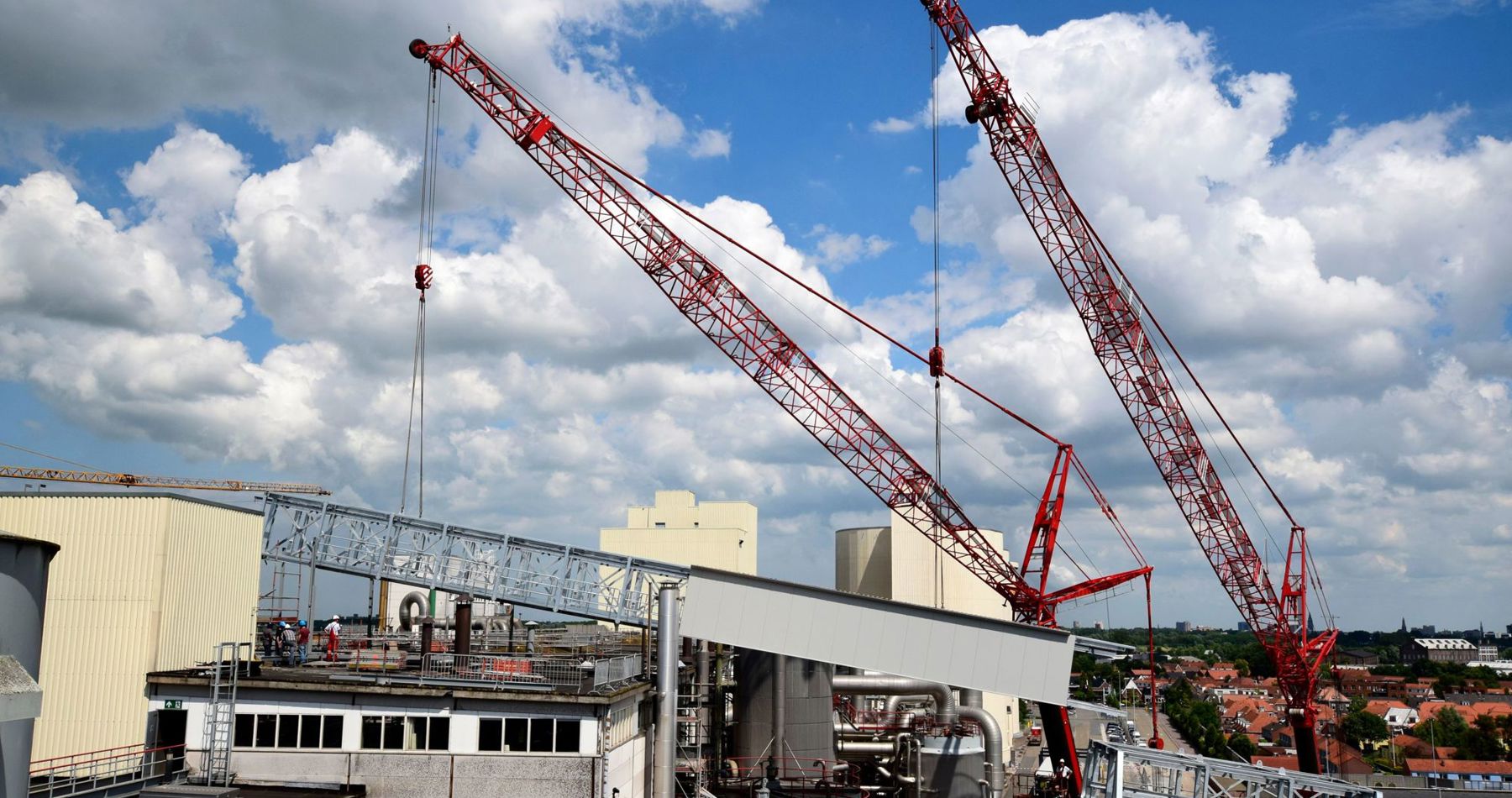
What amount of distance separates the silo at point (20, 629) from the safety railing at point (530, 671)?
41.5 ft

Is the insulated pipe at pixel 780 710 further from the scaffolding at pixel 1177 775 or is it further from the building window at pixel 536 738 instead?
the scaffolding at pixel 1177 775

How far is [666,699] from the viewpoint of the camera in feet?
89.2

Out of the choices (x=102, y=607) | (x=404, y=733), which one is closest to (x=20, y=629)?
(x=102, y=607)

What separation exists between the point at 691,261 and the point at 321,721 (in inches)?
1211

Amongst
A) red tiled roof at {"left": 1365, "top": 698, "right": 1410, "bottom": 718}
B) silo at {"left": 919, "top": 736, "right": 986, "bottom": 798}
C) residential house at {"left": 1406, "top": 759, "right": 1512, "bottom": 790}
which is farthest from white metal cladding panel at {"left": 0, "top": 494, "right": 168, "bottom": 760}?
red tiled roof at {"left": 1365, "top": 698, "right": 1410, "bottom": 718}

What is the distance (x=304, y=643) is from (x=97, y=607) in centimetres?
692

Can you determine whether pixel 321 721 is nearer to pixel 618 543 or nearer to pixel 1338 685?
pixel 618 543

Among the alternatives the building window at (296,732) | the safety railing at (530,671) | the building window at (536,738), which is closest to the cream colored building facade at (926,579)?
the safety railing at (530,671)

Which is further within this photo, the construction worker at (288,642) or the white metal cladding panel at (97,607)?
the construction worker at (288,642)

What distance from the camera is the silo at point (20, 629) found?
48.5ft

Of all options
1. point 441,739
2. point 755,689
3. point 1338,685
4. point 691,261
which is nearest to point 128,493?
point 441,739

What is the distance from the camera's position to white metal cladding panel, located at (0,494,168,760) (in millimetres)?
26188

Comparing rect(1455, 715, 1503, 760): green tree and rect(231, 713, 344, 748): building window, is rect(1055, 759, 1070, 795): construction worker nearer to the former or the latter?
rect(231, 713, 344, 748): building window

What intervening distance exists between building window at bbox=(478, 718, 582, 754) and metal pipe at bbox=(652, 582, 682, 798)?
2103 mm
